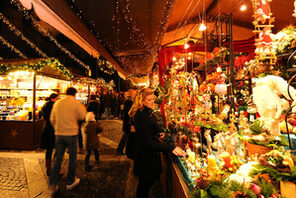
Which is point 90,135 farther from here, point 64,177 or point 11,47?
point 11,47

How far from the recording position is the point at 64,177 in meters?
3.11

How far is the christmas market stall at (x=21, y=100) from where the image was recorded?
4688 millimetres

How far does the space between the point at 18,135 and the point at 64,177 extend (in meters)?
2.88

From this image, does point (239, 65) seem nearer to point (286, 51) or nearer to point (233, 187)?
point (286, 51)

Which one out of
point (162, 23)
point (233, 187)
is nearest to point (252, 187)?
point (233, 187)

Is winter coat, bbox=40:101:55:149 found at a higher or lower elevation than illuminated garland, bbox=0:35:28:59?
lower

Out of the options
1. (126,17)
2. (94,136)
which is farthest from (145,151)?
(126,17)

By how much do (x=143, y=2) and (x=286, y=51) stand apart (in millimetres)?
2694

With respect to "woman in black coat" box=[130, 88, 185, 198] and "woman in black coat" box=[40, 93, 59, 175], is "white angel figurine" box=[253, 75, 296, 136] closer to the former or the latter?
"woman in black coat" box=[130, 88, 185, 198]

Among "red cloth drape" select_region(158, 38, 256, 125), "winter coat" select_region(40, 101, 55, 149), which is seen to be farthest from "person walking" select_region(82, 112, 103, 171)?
"red cloth drape" select_region(158, 38, 256, 125)

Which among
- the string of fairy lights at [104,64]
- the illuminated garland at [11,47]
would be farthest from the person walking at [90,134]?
the illuminated garland at [11,47]

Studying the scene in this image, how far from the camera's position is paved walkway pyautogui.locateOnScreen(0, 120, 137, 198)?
2574 mm

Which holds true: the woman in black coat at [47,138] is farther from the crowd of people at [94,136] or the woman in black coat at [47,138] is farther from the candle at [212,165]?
the candle at [212,165]

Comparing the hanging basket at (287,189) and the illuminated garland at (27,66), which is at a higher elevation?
the illuminated garland at (27,66)
